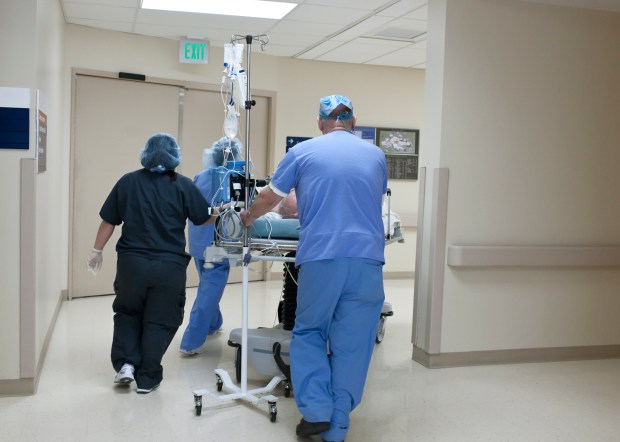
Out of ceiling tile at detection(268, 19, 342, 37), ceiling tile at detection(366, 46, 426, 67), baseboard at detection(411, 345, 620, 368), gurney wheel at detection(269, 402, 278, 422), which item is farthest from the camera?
ceiling tile at detection(366, 46, 426, 67)

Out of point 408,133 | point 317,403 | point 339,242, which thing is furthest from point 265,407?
point 408,133

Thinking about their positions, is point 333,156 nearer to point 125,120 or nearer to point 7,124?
point 7,124

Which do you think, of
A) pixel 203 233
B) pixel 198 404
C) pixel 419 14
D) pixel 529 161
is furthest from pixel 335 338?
pixel 419 14

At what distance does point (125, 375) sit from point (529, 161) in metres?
2.82

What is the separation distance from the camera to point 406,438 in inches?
122

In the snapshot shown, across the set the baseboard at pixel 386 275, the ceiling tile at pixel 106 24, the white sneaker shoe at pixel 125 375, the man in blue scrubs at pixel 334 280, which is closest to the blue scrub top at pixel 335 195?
the man in blue scrubs at pixel 334 280

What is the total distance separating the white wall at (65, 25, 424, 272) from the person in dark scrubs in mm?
2873

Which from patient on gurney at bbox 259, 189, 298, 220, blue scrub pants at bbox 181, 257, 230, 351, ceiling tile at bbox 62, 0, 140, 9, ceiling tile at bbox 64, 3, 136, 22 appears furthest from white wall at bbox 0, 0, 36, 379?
ceiling tile at bbox 64, 3, 136, 22

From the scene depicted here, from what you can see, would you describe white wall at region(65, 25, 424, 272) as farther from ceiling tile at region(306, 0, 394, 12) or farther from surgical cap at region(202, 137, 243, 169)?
surgical cap at region(202, 137, 243, 169)

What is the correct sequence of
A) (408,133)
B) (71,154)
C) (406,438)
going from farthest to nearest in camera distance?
(408,133), (71,154), (406,438)

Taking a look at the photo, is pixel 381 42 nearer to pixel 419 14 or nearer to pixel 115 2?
pixel 419 14

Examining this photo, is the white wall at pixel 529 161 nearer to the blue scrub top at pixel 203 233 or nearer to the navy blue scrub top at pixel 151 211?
the blue scrub top at pixel 203 233

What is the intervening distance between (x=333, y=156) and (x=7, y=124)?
5.44ft

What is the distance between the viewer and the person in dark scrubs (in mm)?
3516
